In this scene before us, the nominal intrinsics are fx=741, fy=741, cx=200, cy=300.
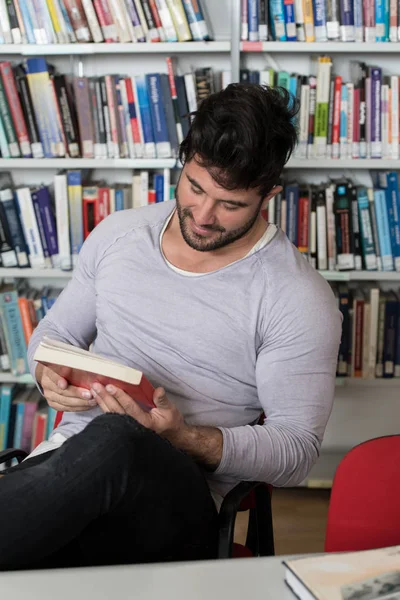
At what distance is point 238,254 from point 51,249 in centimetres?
112

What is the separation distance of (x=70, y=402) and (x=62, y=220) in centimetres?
117

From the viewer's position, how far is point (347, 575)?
0.83 meters

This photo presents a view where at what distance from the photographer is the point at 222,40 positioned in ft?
7.90

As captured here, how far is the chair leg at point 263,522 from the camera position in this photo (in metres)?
1.39

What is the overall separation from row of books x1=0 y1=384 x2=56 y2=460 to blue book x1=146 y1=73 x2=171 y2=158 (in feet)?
3.27

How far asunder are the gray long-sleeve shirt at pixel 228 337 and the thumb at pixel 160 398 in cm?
15

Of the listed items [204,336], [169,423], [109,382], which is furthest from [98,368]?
[204,336]

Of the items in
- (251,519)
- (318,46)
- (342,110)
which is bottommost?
(251,519)

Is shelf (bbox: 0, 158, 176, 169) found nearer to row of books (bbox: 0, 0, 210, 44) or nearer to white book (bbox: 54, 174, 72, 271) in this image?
white book (bbox: 54, 174, 72, 271)

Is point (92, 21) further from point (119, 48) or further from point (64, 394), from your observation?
point (64, 394)

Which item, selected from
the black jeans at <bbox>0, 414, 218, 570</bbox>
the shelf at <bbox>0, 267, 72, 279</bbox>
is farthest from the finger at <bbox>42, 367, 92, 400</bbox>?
the shelf at <bbox>0, 267, 72, 279</bbox>

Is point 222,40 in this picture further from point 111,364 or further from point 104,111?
point 111,364

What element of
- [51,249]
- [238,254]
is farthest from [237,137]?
[51,249]

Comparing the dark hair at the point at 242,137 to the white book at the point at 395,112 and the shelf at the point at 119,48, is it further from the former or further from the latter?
the white book at the point at 395,112
